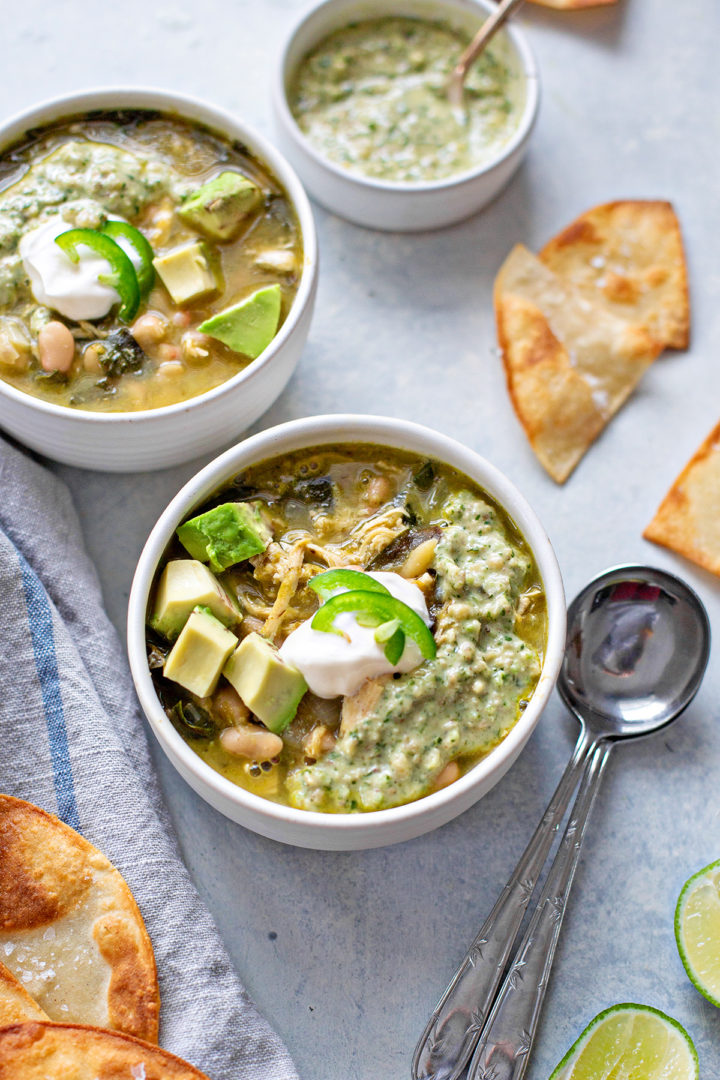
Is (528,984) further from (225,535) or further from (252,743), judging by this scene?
(225,535)

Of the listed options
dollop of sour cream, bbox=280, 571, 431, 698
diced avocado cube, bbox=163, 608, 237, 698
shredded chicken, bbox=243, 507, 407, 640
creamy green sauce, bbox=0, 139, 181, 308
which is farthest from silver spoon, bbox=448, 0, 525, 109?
diced avocado cube, bbox=163, 608, 237, 698

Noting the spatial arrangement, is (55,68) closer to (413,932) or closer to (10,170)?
(10,170)

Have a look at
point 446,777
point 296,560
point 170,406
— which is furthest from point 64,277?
point 446,777

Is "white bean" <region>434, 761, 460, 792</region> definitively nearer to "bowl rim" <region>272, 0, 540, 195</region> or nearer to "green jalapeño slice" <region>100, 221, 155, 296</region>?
"green jalapeño slice" <region>100, 221, 155, 296</region>

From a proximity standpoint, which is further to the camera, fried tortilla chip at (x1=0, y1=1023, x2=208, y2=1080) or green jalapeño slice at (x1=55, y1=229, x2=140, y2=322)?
green jalapeño slice at (x1=55, y1=229, x2=140, y2=322)

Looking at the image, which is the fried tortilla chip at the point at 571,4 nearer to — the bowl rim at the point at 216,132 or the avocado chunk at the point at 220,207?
the bowl rim at the point at 216,132

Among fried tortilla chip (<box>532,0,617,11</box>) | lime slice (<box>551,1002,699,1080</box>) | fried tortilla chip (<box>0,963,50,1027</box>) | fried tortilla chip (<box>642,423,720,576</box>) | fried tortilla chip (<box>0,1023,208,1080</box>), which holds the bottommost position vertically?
lime slice (<box>551,1002,699,1080</box>)
